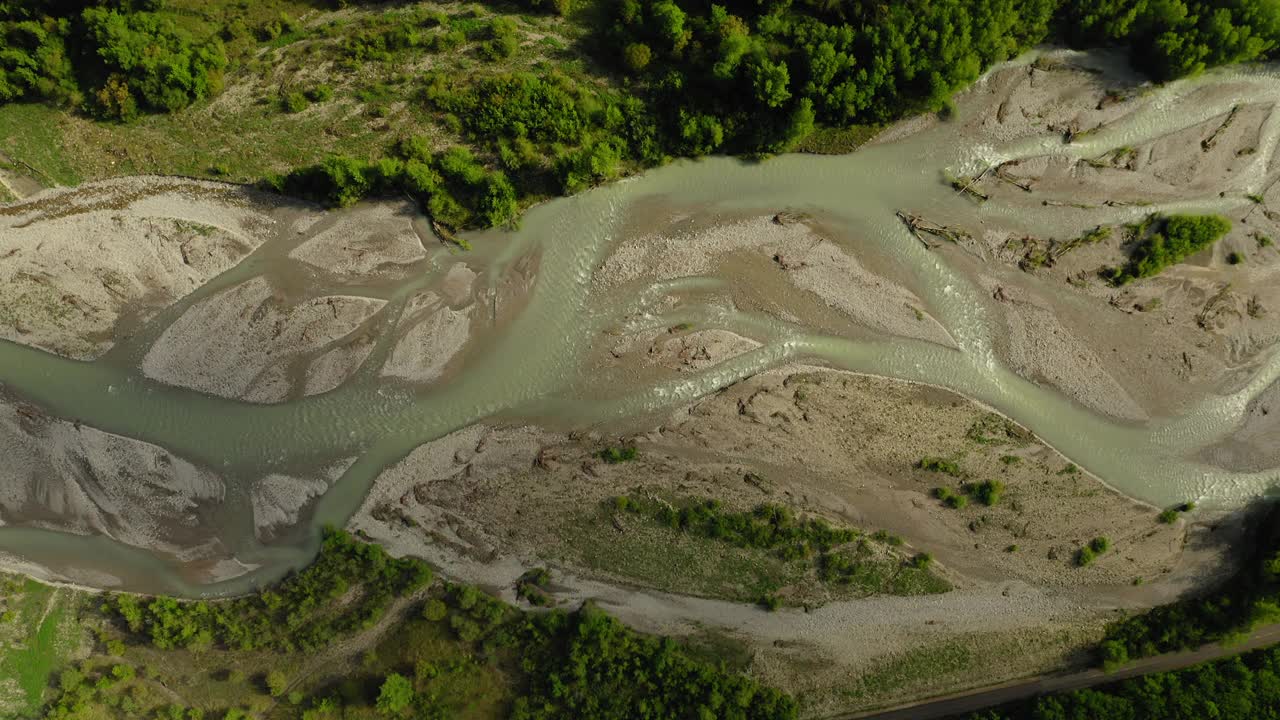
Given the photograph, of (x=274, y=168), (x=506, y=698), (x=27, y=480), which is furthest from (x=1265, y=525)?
(x=27, y=480)

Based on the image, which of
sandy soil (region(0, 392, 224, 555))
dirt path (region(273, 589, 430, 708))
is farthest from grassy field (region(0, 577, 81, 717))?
dirt path (region(273, 589, 430, 708))

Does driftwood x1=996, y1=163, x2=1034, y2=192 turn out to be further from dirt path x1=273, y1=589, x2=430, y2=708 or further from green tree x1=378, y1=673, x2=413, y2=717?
green tree x1=378, y1=673, x2=413, y2=717

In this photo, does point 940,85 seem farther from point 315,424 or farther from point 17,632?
point 17,632

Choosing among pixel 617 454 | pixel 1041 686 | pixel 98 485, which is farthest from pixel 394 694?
pixel 1041 686

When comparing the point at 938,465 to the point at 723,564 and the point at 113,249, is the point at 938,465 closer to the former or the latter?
the point at 723,564

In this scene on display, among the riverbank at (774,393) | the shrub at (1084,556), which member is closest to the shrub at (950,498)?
the riverbank at (774,393)

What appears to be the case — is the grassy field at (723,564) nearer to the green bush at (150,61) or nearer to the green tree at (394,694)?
the green tree at (394,694)
